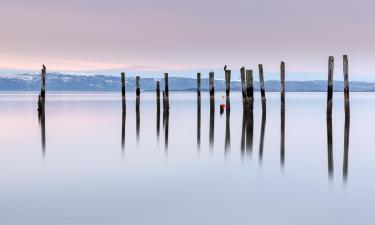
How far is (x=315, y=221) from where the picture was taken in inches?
349

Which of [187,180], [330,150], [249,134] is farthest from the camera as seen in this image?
[249,134]

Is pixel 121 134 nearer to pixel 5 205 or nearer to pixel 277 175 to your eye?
pixel 277 175

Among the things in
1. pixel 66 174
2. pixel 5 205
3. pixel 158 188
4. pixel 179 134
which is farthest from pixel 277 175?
pixel 179 134

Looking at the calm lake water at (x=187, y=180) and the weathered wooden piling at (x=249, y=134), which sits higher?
the weathered wooden piling at (x=249, y=134)

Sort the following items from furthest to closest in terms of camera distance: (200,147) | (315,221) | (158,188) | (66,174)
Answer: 1. (200,147)
2. (66,174)
3. (158,188)
4. (315,221)

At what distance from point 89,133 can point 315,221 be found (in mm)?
18367

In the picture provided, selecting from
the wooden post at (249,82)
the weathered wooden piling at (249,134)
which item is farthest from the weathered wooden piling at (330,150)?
the wooden post at (249,82)

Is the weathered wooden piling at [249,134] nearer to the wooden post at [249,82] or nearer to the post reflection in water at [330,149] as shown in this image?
the wooden post at [249,82]

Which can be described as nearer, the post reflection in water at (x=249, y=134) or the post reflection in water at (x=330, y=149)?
the post reflection in water at (x=330, y=149)

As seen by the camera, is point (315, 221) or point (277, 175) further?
point (277, 175)

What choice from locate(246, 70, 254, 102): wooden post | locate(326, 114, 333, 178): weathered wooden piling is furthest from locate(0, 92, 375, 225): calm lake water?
locate(246, 70, 254, 102): wooden post

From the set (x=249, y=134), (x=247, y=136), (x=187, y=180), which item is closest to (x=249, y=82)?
(x=249, y=134)

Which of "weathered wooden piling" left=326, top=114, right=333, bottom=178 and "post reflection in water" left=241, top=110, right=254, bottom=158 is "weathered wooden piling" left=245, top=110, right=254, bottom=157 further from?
"weathered wooden piling" left=326, top=114, right=333, bottom=178

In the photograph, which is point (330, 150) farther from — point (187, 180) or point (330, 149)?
point (187, 180)
